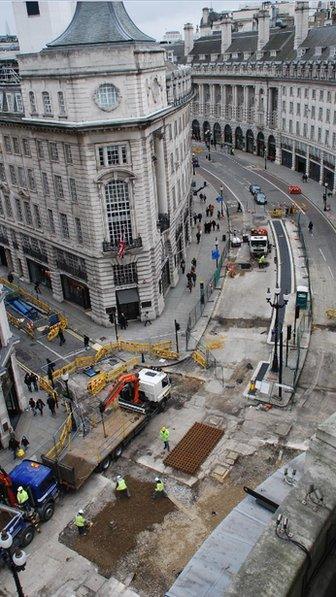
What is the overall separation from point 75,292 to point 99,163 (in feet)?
47.3

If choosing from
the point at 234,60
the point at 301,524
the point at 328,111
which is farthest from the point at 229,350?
the point at 234,60

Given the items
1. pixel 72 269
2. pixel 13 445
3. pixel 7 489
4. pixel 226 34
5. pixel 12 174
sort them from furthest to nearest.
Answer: pixel 226 34
pixel 12 174
pixel 72 269
pixel 13 445
pixel 7 489

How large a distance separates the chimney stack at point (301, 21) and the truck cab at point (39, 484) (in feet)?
299

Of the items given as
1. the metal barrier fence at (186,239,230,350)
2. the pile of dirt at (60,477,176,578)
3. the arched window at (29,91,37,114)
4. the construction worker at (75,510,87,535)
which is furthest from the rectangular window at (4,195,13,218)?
the construction worker at (75,510,87,535)

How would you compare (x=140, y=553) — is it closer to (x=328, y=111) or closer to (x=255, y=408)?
(x=255, y=408)

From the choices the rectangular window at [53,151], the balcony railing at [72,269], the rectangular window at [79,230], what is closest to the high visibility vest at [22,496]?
the balcony railing at [72,269]

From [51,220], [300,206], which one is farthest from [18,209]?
[300,206]

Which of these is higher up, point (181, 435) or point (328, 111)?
point (328, 111)

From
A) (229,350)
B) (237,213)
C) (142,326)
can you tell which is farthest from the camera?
(237,213)

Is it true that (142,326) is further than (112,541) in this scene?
Yes

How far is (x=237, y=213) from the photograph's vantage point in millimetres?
80000

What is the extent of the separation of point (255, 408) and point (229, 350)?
8030 millimetres

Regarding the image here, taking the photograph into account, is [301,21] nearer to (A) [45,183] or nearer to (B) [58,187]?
(A) [45,183]

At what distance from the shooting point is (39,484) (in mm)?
28516
